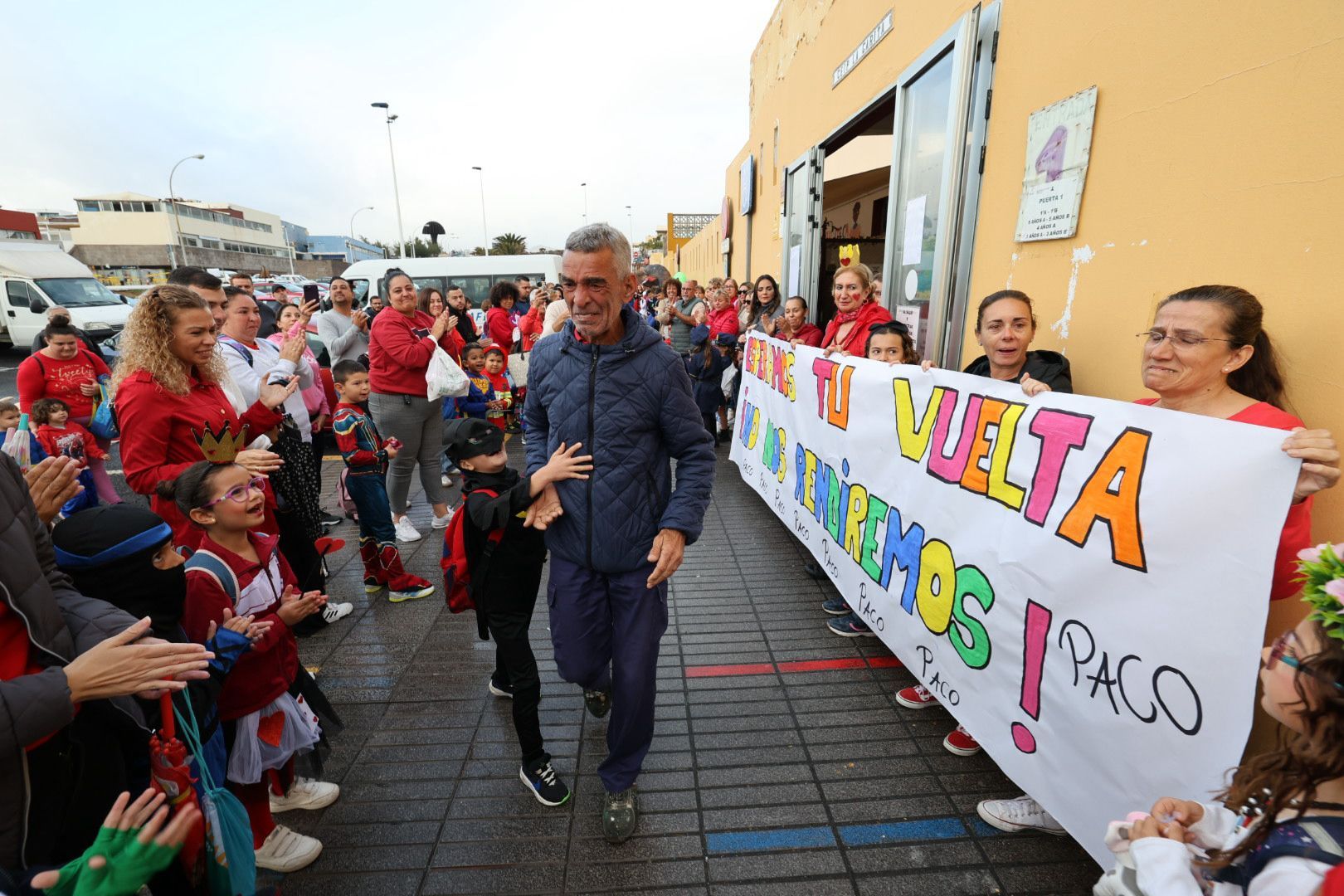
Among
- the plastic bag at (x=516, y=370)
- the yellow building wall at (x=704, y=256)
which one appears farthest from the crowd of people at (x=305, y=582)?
the yellow building wall at (x=704, y=256)

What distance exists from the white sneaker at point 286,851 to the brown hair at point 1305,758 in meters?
2.60

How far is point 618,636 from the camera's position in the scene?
91.4 inches

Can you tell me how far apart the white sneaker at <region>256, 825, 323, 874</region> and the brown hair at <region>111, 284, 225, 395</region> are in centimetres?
180

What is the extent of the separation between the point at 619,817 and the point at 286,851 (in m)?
1.16

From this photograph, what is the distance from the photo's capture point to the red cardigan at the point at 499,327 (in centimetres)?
843


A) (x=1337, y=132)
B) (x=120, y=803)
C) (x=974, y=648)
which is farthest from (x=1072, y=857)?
(x=120, y=803)

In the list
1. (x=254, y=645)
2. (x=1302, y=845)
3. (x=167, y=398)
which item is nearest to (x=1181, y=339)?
(x=1302, y=845)

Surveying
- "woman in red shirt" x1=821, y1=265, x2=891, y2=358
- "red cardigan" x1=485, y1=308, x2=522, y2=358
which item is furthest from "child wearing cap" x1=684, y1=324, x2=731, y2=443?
"woman in red shirt" x1=821, y1=265, x2=891, y2=358

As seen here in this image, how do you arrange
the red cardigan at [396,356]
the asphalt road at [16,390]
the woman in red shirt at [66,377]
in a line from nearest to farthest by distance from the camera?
→ the red cardigan at [396,356], the woman in red shirt at [66,377], the asphalt road at [16,390]

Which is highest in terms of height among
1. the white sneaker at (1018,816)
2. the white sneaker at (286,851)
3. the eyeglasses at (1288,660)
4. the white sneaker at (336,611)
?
the eyeglasses at (1288,660)

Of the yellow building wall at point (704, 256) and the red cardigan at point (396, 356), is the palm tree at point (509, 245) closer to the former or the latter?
the yellow building wall at point (704, 256)

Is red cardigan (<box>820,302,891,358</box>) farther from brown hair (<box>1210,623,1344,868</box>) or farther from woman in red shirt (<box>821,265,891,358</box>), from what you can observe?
brown hair (<box>1210,623,1344,868</box>)

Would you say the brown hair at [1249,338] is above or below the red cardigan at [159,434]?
above

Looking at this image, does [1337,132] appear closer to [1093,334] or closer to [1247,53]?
[1247,53]
